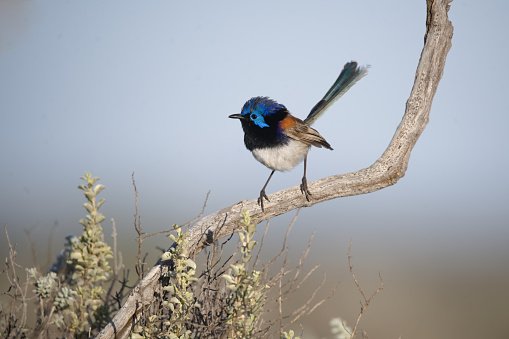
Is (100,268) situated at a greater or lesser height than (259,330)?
greater

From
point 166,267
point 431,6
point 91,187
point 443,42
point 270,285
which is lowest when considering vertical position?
point 270,285

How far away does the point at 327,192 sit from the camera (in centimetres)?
509

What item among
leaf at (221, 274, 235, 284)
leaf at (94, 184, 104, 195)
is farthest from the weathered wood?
leaf at (221, 274, 235, 284)

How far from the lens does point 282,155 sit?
5.55 m

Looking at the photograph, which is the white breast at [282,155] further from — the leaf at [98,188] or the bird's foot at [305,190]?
the leaf at [98,188]

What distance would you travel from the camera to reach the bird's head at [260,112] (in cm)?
548

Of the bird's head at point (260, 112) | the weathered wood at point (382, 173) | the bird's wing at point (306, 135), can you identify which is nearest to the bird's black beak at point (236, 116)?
the bird's head at point (260, 112)

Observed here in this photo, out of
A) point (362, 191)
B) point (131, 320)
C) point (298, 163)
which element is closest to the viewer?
point (131, 320)

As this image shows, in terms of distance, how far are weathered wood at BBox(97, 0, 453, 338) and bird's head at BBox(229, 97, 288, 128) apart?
0.95m

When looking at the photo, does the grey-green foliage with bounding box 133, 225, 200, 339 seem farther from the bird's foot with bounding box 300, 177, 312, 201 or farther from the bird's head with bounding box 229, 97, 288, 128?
the bird's head with bounding box 229, 97, 288, 128

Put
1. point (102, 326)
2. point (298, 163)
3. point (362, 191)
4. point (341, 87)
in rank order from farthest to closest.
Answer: point (341, 87) < point (298, 163) < point (362, 191) < point (102, 326)

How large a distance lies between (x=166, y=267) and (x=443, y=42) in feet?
13.3

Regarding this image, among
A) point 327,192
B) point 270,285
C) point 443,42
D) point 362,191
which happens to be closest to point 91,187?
point 270,285

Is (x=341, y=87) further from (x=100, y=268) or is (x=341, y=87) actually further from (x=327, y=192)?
(x=100, y=268)
